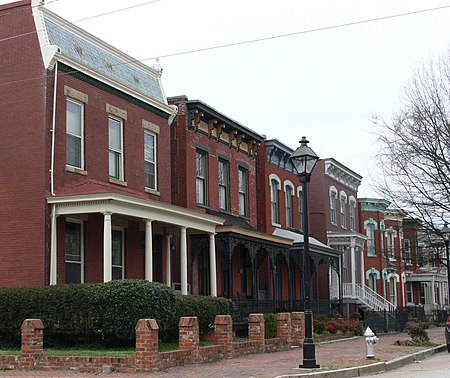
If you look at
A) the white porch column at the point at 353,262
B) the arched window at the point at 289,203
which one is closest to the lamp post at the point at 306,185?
the arched window at the point at 289,203

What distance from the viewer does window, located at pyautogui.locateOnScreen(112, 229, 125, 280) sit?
22625 mm

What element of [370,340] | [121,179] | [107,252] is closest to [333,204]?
[121,179]

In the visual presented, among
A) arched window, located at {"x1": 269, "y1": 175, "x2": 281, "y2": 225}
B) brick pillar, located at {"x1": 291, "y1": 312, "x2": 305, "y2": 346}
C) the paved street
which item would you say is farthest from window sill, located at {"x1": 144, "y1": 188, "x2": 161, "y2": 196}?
arched window, located at {"x1": 269, "y1": 175, "x2": 281, "y2": 225}

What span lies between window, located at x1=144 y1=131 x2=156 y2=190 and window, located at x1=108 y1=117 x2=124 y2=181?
1597mm

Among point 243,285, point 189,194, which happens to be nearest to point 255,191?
point 243,285

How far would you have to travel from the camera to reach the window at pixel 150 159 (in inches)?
994

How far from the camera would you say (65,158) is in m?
20.8

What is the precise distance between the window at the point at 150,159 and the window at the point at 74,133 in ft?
12.3

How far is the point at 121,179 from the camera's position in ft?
76.9

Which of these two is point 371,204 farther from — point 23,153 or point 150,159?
point 23,153

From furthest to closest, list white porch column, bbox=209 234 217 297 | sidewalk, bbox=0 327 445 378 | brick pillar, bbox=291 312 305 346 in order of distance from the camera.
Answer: white porch column, bbox=209 234 217 297, brick pillar, bbox=291 312 305 346, sidewalk, bbox=0 327 445 378

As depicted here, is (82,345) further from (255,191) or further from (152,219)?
(255,191)

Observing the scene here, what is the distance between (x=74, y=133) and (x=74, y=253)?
11.5 feet

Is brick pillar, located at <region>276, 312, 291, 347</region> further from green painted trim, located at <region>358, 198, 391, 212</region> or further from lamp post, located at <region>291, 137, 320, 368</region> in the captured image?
green painted trim, located at <region>358, 198, 391, 212</region>
